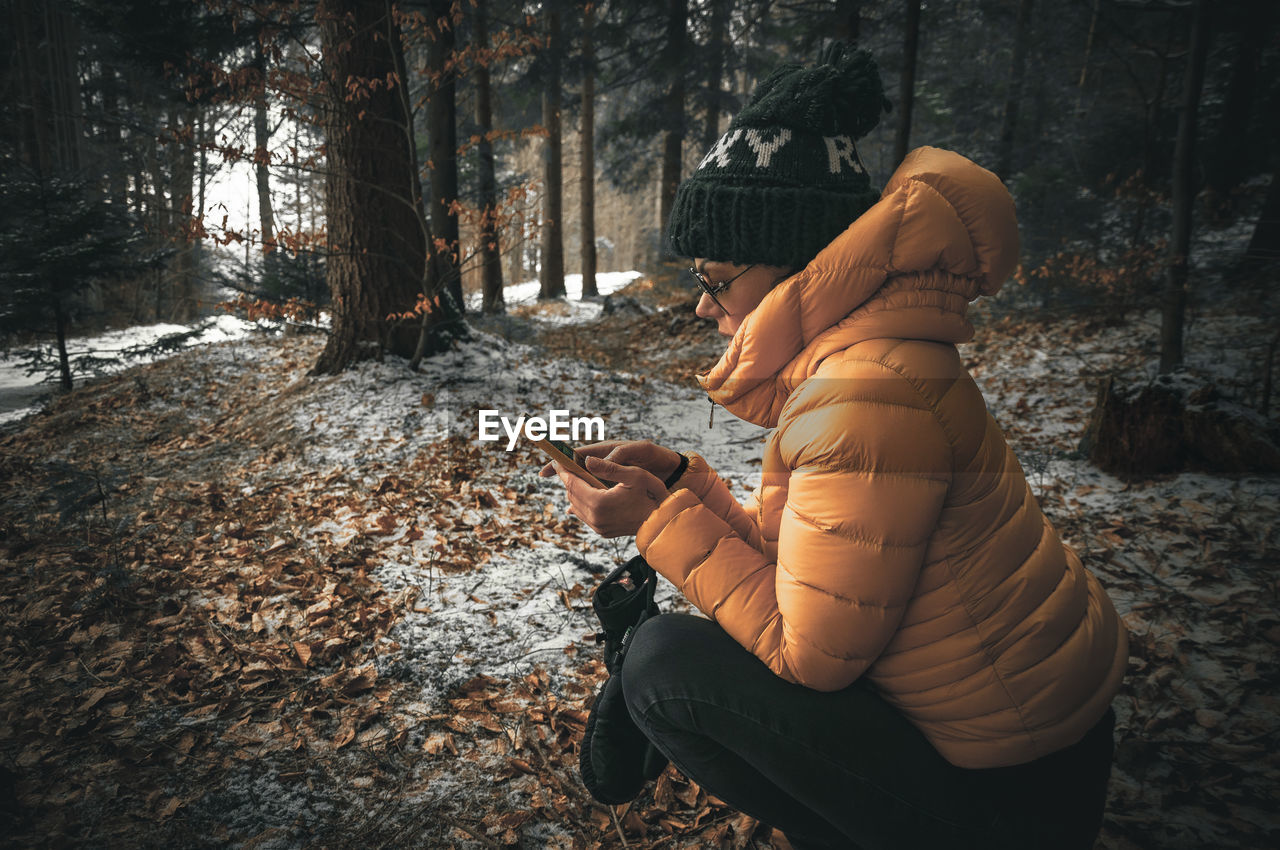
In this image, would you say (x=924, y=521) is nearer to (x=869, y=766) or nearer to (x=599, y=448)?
(x=869, y=766)

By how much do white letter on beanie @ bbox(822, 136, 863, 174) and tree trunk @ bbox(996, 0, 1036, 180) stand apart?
1197 cm

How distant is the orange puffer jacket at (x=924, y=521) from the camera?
1.15 meters

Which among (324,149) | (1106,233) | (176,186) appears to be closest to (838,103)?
(324,149)

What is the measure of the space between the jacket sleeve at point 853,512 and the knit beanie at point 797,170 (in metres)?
0.48

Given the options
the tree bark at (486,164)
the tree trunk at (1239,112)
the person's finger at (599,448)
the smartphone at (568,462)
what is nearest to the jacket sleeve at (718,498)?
the person's finger at (599,448)

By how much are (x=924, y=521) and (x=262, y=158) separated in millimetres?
5791

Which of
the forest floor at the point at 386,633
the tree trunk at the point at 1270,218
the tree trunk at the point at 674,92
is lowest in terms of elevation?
the forest floor at the point at 386,633

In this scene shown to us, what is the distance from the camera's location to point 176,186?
50.8 feet

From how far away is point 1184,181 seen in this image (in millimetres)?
5105

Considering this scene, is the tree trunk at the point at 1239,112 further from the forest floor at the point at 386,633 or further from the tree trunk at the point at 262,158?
the tree trunk at the point at 262,158

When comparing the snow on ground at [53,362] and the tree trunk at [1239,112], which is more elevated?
the tree trunk at [1239,112]

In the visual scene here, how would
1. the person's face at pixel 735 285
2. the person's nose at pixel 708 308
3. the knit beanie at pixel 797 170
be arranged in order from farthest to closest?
the person's nose at pixel 708 308, the person's face at pixel 735 285, the knit beanie at pixel 797 170

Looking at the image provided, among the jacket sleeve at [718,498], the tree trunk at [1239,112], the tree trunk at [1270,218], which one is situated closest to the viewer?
the jacket sleeve at [718,498]

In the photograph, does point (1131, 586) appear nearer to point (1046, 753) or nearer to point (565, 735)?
point (1046, 753)
